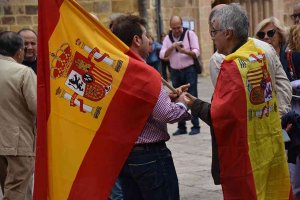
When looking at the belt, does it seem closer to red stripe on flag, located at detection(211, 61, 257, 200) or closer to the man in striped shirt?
the man in striped shirt

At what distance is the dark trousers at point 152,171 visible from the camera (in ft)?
18.2

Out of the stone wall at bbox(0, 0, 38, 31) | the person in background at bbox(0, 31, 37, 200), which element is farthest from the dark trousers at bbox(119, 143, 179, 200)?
the stone wall at bbox(0, 0, 38, 31)

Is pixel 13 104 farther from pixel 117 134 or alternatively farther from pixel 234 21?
pixel 234 21

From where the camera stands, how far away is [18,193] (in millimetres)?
7188

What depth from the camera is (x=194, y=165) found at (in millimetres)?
10617

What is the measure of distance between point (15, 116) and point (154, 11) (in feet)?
59.2

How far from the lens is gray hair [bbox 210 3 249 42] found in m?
5.73

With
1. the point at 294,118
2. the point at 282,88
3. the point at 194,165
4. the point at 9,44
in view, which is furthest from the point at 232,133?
the point at 194,165

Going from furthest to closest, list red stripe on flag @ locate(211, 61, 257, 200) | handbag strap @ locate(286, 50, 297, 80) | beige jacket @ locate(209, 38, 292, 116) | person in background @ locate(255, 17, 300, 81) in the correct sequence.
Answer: person in background @ locate(255, 17, 300, 81) < handbag strap @ locate(286, 50, 297, 80) < beige jacket @ locate(209, 38, 292, 116) < red stripe on flag @ locate(211, 61, 257, 200)

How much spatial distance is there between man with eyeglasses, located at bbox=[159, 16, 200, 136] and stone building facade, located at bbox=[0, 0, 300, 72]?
26.2 feet

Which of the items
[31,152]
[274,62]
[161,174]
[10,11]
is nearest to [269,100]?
[274,62]

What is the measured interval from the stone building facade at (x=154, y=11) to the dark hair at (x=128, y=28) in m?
15.8

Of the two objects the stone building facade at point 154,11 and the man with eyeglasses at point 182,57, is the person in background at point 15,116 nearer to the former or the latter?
the man with eyeglasses at point 182,57

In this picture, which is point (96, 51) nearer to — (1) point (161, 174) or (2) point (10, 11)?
(1) point (161, 174)
